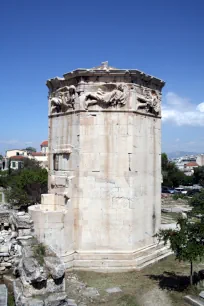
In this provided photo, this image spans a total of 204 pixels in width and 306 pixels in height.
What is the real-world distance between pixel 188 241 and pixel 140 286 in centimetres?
226

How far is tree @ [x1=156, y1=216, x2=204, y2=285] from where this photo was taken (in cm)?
870

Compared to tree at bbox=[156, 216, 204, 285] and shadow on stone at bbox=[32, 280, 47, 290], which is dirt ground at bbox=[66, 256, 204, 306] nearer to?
tree at bbox=[156, 216, 204, 285]

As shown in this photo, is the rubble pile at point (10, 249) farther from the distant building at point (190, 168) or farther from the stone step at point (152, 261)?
the distant building at point (190, 168)

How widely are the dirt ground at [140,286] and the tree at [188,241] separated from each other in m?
0.79

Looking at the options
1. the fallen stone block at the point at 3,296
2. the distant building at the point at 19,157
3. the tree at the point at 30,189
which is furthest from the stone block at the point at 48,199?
the distant building at the point at 19,157

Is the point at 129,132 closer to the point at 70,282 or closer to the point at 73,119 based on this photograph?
the point at 73,119

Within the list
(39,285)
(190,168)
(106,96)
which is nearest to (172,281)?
(39,285)

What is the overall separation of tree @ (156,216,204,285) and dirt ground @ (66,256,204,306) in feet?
2.59

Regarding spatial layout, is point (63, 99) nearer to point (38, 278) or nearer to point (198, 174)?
point (38, 278)

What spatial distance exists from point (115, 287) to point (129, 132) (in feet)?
17.0

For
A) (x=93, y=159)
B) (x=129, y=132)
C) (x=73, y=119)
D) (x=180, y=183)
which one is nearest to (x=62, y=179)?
(x=93, y=159)

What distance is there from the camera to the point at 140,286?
393 inches

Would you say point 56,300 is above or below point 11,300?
above

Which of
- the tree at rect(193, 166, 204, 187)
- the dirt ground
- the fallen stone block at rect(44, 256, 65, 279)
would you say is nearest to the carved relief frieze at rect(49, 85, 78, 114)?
the fallen stone block at rect(44, 256, 65, 279)
